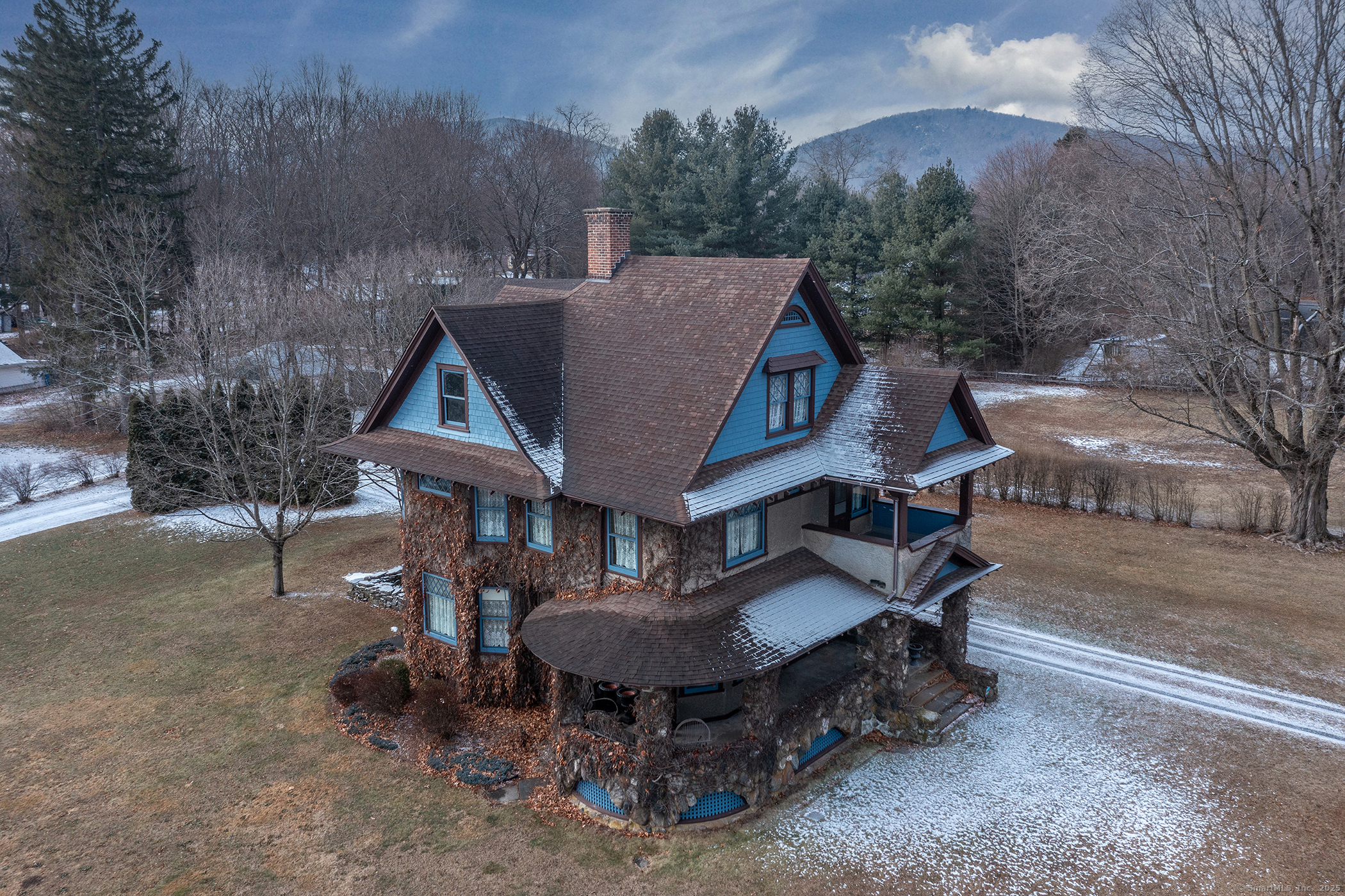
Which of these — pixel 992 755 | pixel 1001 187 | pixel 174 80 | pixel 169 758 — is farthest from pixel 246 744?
pixel 174 80

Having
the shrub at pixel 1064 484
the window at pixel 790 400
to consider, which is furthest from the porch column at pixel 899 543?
the shrub at pixel 1064 484

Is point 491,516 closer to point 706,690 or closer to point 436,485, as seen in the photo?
point 436,485

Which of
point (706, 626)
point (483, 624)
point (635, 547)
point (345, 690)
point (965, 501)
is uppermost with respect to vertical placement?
point (965, 501)

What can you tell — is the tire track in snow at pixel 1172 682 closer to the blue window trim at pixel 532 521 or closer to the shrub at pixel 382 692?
the blue window trim at pixel 532 521

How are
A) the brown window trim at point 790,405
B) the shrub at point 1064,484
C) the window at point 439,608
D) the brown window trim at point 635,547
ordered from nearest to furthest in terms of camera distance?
the brown window trim at point 635,547, the brown window trim at point 790,405, the window at point 439,608, the shrub at point 1064,484

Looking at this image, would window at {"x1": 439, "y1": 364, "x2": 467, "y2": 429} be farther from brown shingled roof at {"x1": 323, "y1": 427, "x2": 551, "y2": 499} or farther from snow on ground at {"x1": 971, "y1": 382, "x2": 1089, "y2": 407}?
snow on ground at {"x1": 971, "y1": 382, "x2": 1089, "y2": 407}

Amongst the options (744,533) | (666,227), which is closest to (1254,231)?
(744,533)

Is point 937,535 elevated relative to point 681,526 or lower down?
lower down

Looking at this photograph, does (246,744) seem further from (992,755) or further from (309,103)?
(309,103)
